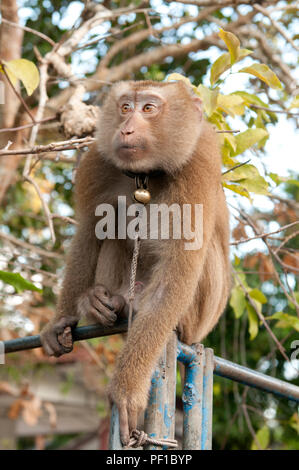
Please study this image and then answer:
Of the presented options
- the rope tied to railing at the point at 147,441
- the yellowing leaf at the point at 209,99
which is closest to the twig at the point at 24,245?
the yellowing leaf at the point at 209,99

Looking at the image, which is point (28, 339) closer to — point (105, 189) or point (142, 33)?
point (105, 189)

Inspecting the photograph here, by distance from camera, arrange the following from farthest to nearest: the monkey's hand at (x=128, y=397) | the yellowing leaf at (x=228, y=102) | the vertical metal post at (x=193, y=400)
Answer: the yellowing leaf at (x=228, y=102)
the monkey's hand at (x=128, y=397)
the vertical metal post at (x=193, y=400)

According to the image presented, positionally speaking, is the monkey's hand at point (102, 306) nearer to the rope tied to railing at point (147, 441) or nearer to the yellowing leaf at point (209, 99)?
the rope tied to railing at point (147, 441)

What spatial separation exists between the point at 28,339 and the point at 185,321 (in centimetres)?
77

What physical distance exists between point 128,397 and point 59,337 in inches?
18.7

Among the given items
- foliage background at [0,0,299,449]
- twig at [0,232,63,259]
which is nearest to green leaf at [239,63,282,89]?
foliage background at [0,0,299,449]

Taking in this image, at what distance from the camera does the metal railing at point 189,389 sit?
162 cm

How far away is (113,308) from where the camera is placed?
7.84 ft

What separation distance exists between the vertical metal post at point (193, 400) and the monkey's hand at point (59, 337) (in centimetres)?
66
